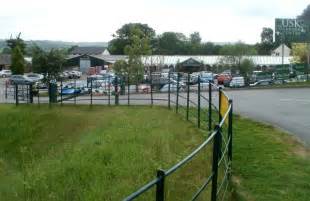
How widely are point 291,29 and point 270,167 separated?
33.7 meters

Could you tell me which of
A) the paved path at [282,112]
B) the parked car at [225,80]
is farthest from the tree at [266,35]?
the paved path at [282,112]

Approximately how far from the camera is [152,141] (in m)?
13.0

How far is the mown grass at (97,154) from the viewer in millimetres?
9516

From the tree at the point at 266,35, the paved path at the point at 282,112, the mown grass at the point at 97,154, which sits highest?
the tree at the point at 266,35

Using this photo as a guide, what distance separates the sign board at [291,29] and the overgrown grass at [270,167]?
28.7 m

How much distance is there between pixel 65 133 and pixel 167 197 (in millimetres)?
11611

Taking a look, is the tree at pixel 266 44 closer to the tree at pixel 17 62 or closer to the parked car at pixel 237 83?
the tree at pixel 17 62

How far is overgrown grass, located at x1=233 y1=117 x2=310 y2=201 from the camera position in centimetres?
811

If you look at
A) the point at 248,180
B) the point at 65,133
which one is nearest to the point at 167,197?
the point at 248,180

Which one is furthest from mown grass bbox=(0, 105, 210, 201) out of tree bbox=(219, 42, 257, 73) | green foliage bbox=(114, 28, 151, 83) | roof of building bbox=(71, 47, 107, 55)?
roof of building bbox=(71, 47, 107, 55)

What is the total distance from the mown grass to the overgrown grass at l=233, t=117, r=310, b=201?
2.64 feet

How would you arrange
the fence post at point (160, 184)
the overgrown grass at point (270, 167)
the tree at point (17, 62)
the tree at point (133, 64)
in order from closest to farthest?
the fence post at point (160, 184)
the overgrown grass at point (270, 167)
the tree at point (133, 64)
the tree at point (17, 62)

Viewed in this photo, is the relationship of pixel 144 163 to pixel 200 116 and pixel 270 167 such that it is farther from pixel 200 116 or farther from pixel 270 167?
pixel 200 116

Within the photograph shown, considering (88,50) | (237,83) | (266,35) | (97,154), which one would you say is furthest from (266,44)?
(97,154)
